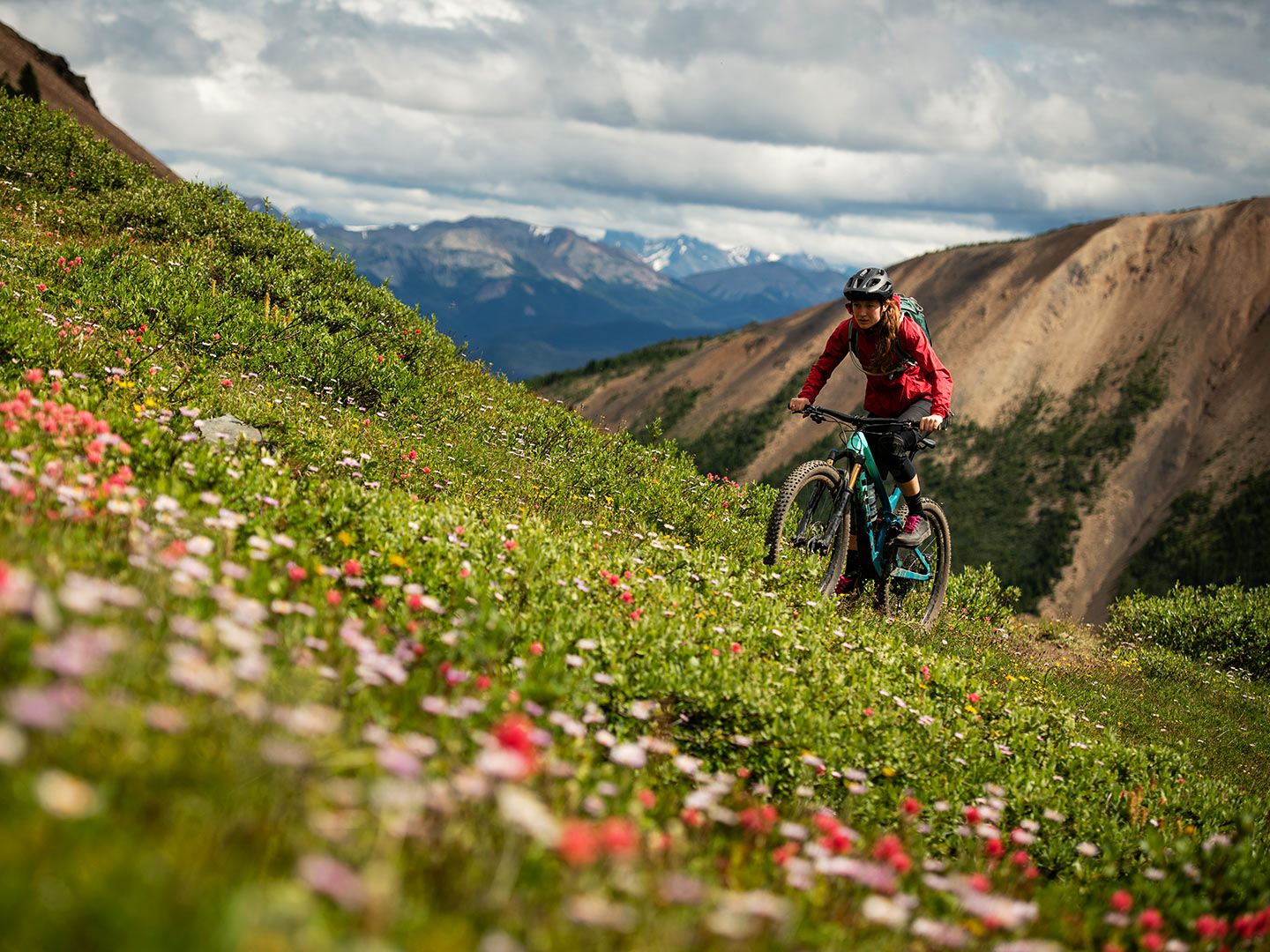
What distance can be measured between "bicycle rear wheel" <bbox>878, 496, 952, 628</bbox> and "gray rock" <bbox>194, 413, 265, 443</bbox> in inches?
263

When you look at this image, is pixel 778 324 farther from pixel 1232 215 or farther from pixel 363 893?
pixel 363 893

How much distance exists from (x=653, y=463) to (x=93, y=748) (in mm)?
10450

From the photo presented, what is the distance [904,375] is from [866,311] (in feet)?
2.90

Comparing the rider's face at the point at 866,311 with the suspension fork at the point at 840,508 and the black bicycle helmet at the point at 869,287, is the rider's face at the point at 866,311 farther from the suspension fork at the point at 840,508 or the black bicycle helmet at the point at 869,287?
the suspension fork at the point at 840,508

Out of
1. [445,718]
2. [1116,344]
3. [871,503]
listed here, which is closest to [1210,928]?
[445,718]

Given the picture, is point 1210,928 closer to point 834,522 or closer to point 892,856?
point 892,856

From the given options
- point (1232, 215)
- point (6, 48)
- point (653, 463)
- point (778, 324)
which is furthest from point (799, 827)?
point (778, 324)

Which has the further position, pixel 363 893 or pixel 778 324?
pixel 778 324

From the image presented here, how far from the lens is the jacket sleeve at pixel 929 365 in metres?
8.69

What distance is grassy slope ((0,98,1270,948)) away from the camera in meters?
1.90

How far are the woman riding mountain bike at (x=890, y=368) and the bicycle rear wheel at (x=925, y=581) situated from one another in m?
0.92

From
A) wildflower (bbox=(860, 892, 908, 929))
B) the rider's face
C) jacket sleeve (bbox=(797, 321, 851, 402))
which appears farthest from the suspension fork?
wildflower (bbox=(860, 892, 908, 929))

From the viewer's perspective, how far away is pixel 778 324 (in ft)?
646

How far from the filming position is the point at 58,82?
334ft
